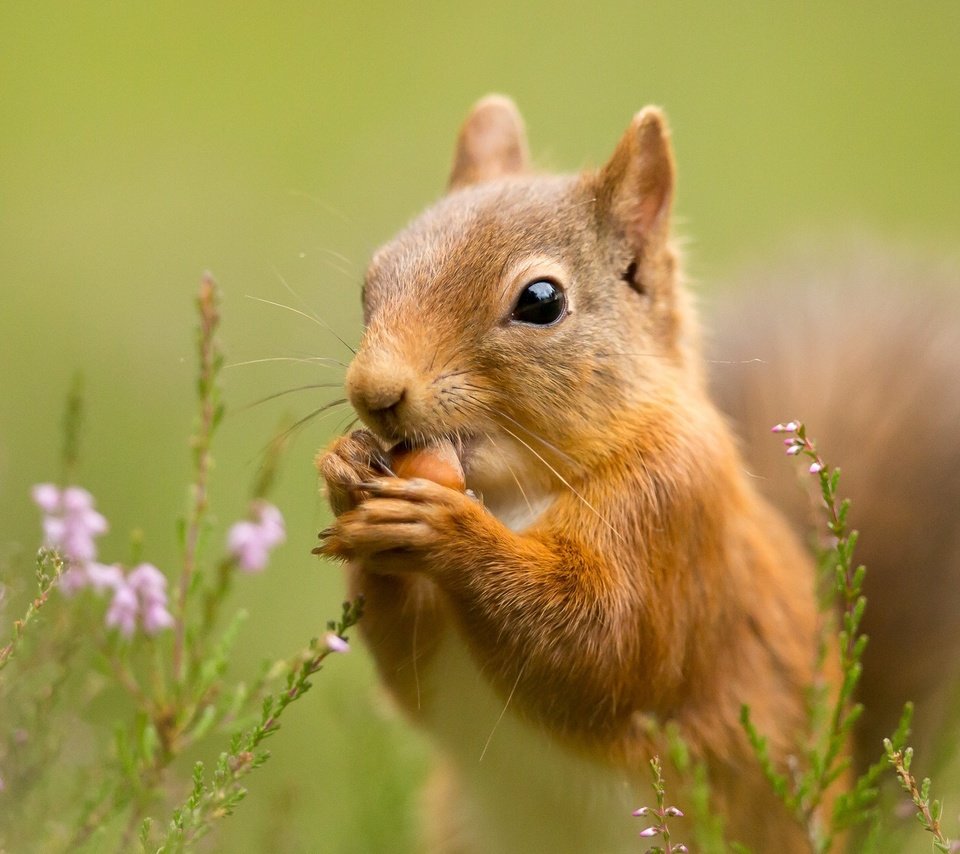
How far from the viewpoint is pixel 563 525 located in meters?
1.92

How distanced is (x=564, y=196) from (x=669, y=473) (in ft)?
1.64

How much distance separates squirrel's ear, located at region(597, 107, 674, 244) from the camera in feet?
7.00

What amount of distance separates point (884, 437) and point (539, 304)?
1013mm

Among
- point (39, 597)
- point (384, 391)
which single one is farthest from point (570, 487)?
point (39, 597)

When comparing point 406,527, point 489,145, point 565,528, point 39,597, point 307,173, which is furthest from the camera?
point 307,173

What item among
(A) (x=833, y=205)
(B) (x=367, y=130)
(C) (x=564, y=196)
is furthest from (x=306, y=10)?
(C) (x=564, y=196)

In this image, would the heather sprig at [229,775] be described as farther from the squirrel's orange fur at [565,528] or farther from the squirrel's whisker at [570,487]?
the squirrel's whisker at [570,487]

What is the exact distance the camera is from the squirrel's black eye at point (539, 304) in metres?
1.94

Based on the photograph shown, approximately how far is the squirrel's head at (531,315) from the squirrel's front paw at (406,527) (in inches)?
3.8

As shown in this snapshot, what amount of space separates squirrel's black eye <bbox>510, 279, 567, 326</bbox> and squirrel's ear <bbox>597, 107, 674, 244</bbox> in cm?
25

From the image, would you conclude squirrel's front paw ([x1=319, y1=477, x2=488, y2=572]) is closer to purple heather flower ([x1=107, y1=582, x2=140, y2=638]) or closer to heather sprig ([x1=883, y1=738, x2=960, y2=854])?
purple heather flower ([x1=107, y1=582, x2=140, y2=638])

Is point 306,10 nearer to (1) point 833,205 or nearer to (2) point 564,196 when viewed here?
(1) point 833,205

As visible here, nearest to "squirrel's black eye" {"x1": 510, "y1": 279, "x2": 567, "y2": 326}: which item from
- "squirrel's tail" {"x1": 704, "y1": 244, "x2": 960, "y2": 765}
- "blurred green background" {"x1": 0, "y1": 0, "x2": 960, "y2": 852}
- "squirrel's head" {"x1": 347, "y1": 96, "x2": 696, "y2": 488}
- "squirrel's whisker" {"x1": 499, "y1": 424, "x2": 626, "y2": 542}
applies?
"squirrel's head" {"x1": 347, "y1": 96, "x2": 696, "y2": 488}

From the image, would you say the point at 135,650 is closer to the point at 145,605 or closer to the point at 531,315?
the point at 145,605
